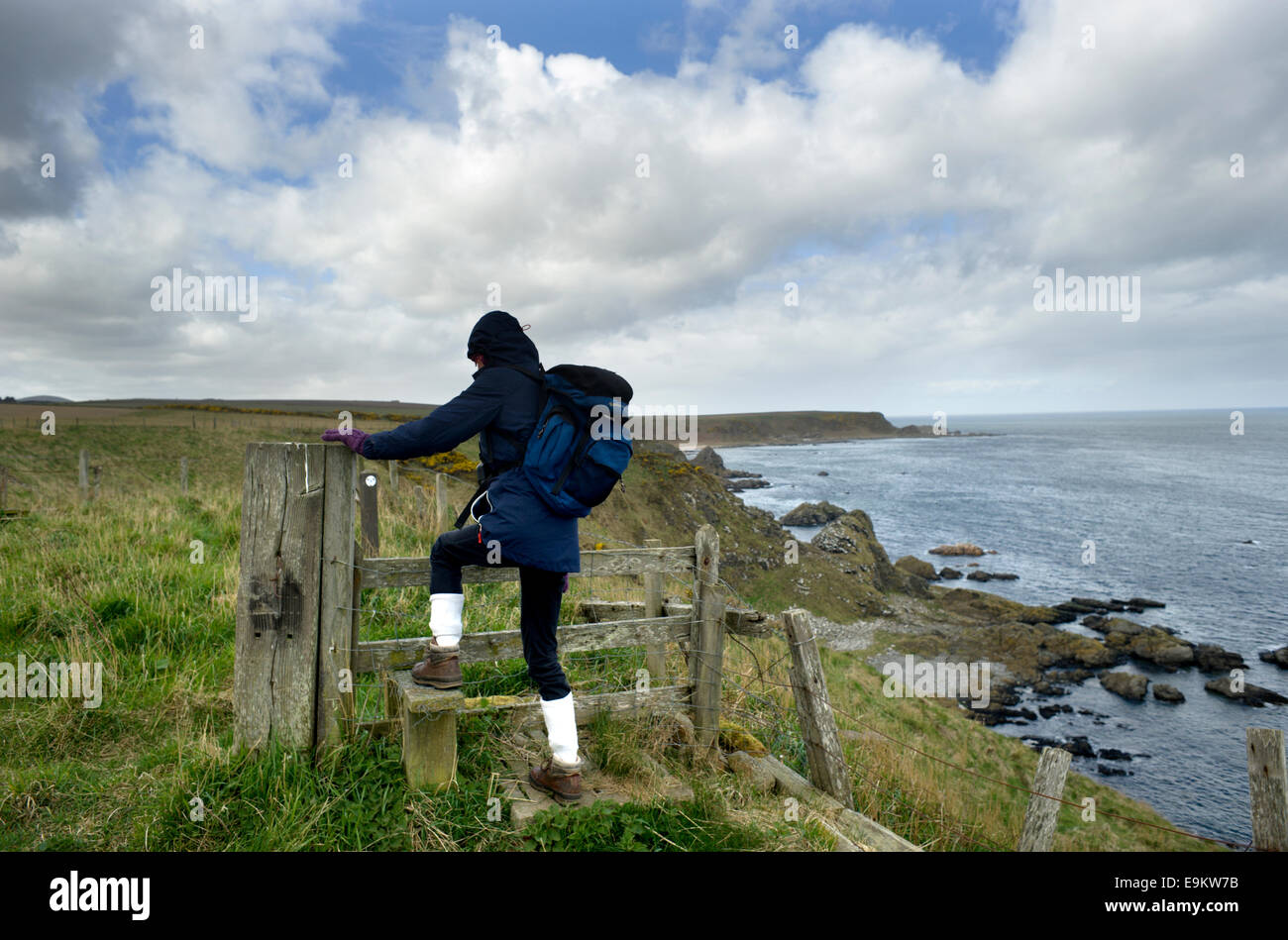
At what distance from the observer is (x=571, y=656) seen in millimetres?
5840

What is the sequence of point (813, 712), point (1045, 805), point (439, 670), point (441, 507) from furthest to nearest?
point (441, 507) → point (813, 712) → point (1045, 805) → point (439, 670)

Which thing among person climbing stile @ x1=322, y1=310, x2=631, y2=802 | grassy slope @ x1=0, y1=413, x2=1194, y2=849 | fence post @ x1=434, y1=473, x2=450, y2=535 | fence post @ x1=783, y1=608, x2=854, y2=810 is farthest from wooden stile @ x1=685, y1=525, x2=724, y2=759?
fence post @ x1=434, y1=473, x2=450, y2=535

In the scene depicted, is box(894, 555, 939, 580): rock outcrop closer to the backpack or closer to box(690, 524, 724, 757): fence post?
box(690, 524, 724, 757): fence post

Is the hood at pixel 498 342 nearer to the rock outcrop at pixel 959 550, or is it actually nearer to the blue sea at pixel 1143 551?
the blue sea at pixel 1143 551

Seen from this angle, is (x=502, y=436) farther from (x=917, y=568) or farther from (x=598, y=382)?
(x=917, y=568)

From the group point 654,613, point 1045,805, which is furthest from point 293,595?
point 1045,805

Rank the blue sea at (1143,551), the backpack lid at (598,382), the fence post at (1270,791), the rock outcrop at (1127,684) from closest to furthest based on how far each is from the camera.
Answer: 1. the backpack lid at (598,382)
2. the fence post at (1270,791)
3. the blue sea at (1143,551)
4. the rock outcrop at (1127,684)

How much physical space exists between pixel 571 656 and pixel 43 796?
342 centimetres

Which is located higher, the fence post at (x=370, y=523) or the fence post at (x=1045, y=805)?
the fence post at (x=370, y=523)

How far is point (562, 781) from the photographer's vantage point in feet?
12.3

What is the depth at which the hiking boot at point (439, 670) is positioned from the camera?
368 centimetres

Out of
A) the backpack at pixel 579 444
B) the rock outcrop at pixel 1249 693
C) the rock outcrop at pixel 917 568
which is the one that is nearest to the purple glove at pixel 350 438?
the backpack at pixel 579 444
